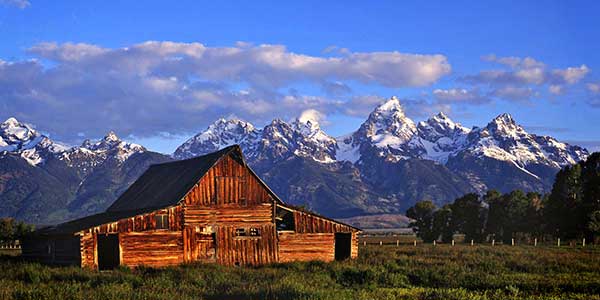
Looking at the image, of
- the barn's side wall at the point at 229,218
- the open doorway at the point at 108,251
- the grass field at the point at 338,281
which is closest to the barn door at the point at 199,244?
the barn's side wall at the point at 229,218

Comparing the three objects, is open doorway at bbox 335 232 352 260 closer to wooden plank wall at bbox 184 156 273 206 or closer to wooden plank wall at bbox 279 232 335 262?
wooden plank wall at bbox 279 232 335 262

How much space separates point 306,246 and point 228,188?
279 inches

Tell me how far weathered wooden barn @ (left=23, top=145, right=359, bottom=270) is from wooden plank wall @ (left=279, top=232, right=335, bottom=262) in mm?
69

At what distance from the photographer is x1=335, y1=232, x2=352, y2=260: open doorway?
180 feet

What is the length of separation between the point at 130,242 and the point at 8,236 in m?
47.0

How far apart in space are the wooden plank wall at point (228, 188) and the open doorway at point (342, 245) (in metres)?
7.26

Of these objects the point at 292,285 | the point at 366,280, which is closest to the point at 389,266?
the point at 366,280

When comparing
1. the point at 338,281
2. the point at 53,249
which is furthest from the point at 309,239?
the point at 53,249

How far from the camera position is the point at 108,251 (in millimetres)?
51719

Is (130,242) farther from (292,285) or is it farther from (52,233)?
(292,285)

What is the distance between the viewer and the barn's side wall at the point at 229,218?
160 feet

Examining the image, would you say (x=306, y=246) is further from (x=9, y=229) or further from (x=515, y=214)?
(x=9, y=229)

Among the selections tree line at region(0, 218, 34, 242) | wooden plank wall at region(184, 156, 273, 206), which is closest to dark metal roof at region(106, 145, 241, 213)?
wooden plank wall at region(184, 156, 273, 206)

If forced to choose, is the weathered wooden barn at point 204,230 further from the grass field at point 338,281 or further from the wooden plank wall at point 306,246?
the grass field at point 338,281
